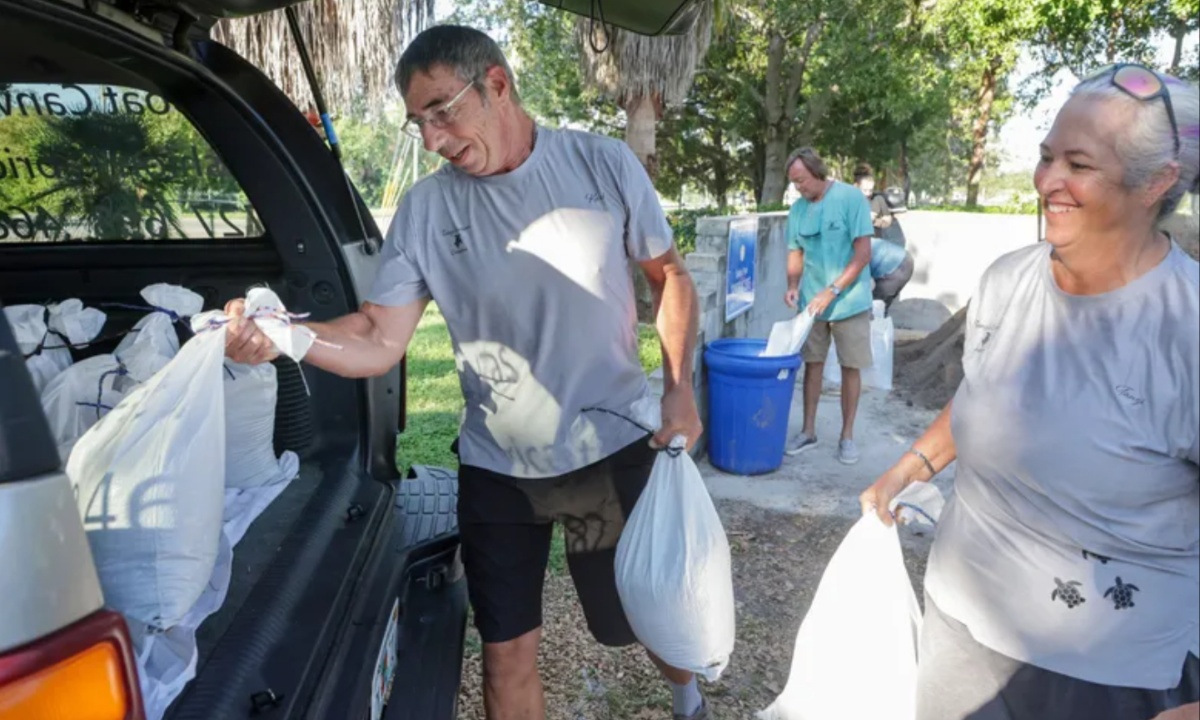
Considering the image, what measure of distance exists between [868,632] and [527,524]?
91cm

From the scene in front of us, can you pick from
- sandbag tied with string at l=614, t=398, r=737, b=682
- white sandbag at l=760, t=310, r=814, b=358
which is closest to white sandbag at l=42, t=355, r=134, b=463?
sandbag tied with string at l=614, t=398, r=737, b=682

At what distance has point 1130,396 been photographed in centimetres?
140

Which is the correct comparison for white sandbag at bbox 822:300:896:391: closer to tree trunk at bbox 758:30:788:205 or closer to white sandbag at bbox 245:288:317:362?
white sandbag at bbox 245:288:317:362

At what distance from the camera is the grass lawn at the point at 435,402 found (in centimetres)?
501

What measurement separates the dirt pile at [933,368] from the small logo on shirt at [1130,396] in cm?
525

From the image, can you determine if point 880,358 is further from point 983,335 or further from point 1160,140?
point 1160,140

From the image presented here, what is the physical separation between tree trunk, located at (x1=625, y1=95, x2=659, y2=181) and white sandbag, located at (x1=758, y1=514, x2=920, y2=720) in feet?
25.2

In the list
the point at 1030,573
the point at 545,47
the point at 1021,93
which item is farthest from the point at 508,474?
the point at 1021,93

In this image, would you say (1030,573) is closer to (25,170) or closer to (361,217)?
(361,217)

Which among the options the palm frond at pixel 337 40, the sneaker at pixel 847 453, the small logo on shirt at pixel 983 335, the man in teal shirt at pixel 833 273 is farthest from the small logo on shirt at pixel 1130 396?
the palm frond at pixel 337 40

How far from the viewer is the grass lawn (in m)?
5.01

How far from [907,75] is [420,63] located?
57.5 feet

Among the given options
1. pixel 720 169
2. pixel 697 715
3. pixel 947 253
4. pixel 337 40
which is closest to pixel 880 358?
pixel 697 715

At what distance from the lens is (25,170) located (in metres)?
2.42
